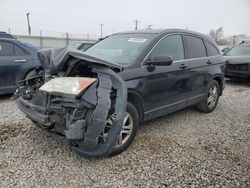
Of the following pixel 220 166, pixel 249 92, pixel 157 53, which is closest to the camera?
pixel 220 166

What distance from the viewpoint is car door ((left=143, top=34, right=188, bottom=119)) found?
384cm

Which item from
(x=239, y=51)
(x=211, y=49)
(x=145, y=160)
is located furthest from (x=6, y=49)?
(x=239, y=51)

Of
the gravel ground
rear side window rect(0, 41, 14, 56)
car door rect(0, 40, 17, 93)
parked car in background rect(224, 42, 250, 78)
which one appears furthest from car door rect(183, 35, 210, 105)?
parked car in background rect(224, 42, 250, 78)

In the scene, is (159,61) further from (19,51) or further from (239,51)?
(239,51)

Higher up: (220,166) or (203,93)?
(203,93)

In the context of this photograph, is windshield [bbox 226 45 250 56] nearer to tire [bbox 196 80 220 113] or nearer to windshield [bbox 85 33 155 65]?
tire [bbox 196 80 220 113]

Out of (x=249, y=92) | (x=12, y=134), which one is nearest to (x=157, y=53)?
(x=12, y=134)

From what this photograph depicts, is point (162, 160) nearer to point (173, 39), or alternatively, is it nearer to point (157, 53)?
point (157, 53)

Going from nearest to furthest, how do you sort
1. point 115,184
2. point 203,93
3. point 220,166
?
1. point 115,184
2. point 220,166
3. point 203,93

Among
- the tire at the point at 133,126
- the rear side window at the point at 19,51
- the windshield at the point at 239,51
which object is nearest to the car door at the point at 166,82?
the tire at the point at 133,126

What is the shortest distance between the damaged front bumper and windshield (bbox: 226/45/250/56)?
8844 mm

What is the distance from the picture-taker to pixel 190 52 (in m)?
4.82

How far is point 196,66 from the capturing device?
486cm

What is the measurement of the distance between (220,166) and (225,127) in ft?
5.38
